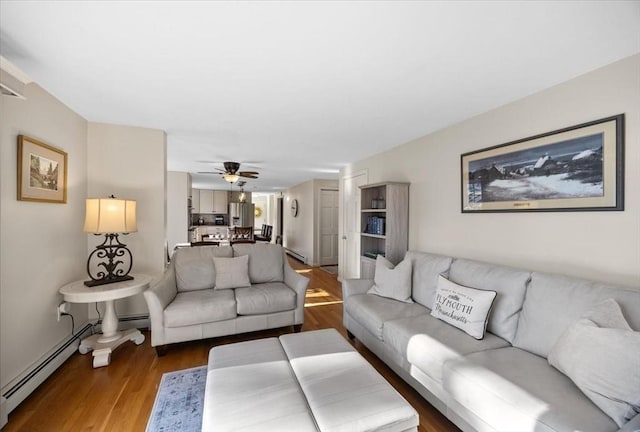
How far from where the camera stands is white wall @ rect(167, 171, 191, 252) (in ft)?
20.7

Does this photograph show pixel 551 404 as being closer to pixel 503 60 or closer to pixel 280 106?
pixel 503 60

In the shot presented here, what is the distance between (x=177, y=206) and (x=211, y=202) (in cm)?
298

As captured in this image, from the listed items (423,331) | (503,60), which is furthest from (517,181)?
(423,331)

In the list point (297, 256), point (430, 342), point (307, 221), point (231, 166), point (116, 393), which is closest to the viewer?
point (430, 342)

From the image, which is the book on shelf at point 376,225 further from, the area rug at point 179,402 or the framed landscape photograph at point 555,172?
the area rug at point 179,402

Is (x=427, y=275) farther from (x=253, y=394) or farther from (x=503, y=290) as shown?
(x=253, y=394)

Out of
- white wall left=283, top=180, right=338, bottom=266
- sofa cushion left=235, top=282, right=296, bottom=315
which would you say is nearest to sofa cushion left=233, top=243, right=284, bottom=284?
sofa cushion left=235, top=282, right=296, bottom=315

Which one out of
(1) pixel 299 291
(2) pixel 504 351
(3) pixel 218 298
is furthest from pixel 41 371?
(2) pixel 504 351

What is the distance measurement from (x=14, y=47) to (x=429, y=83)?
8.45 ft

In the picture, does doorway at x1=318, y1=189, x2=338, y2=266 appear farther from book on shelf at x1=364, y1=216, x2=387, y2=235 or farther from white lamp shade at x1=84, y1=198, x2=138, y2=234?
white lamp shade at x1=84, y1=198, x2=138, y2=234

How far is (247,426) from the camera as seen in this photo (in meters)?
1.16

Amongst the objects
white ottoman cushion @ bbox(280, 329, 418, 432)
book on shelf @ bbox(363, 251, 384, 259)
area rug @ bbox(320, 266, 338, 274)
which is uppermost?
book on shelf @ bbox(363, 251, 384, 259)

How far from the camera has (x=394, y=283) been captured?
2.72 meters

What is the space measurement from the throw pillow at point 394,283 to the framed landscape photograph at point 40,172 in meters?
2.96
